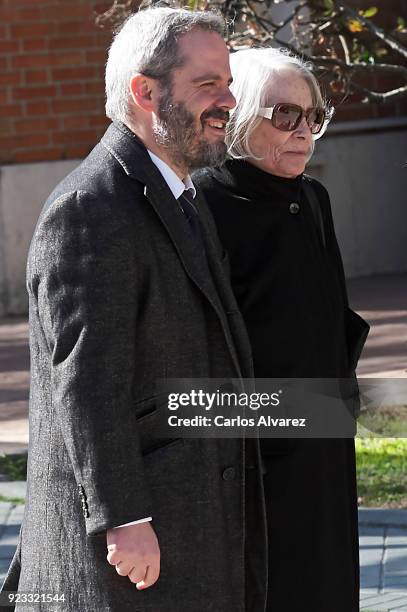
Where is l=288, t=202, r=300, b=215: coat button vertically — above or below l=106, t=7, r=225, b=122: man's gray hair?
below

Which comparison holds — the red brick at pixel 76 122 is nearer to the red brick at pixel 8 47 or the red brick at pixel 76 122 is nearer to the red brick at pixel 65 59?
the red brick at pixel 65 59

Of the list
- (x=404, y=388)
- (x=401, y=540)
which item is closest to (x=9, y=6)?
(x=404, y=388)

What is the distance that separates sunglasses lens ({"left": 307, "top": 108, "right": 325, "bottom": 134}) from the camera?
3.44 metres

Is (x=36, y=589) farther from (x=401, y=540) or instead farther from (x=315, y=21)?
(x=315, y=21)

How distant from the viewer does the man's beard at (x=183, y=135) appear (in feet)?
9.29

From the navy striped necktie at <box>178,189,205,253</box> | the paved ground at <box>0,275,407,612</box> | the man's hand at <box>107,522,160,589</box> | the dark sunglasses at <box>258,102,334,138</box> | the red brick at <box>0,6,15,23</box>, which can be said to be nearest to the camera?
the man's hand at <box>107,522,160,589</box>

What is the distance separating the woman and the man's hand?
2.16ft

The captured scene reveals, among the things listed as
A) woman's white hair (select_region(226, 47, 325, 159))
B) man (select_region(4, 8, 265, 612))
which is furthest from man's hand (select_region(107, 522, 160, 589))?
woman's white hair (select_region(226, 47, 325, 159))

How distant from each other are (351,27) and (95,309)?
4977 mm

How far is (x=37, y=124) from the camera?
35.5 feet

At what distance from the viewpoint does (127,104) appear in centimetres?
287

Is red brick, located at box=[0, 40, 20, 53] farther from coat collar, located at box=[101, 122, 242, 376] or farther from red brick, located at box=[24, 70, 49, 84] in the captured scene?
coat collar, located at box=[101, 122, 242, 376]

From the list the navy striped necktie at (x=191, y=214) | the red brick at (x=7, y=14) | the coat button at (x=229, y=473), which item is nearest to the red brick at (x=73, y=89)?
the red brick at (x=7, y=14)

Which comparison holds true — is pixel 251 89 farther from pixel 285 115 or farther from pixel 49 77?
pixel 49 77
